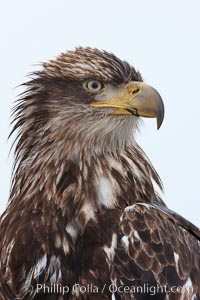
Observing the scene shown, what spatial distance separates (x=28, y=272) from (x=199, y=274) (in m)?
1.36

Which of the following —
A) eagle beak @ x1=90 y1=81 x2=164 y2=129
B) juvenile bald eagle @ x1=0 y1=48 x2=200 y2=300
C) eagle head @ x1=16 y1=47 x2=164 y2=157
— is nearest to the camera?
juvenile bald eagle @ x1=0 y1=48 x2=200 y2=300

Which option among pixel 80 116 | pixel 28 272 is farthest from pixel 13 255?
pixel 80 116

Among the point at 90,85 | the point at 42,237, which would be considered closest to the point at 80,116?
the point at 90,85

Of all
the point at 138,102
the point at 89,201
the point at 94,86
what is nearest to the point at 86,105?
the point at 94,86

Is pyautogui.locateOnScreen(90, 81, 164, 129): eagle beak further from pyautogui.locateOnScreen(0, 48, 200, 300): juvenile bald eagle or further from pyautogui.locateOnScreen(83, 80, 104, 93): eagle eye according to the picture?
pyautogui.locateOnScreen(83, 80, 104, 93): eagle eye

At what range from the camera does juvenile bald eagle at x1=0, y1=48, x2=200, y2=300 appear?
12.4 metres

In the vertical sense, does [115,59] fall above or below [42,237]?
above

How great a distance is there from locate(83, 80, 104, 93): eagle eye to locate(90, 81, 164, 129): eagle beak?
0.11 meters

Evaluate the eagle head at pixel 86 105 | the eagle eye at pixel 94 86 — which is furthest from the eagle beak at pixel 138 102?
the eagle eye at pixel 94 86

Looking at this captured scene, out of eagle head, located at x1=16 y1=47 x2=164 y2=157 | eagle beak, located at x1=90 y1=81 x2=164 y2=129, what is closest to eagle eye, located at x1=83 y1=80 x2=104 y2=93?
eagle head, located at x1=16 y1=47 x2=164 y2=157

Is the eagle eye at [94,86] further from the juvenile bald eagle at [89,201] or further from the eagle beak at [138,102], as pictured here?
the eagle beak at [138,102]

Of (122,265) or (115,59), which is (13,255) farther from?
(115,59)

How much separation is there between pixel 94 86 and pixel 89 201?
0.94 metres

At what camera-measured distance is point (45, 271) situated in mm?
12398
